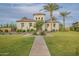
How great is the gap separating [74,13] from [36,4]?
420mm

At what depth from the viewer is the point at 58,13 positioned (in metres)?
2.97

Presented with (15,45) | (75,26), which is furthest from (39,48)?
(75,26)

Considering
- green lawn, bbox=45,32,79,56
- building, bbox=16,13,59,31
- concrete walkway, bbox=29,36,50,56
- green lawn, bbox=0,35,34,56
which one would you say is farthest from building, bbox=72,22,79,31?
green lawn, bbox=0,35,34,56

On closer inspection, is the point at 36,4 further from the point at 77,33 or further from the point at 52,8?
the point at 77,33

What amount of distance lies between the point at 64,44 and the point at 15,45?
0.53 metres

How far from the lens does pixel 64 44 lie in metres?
2.96

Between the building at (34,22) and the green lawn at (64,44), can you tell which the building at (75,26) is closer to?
the green lawn at (64,44)

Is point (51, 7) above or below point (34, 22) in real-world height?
above

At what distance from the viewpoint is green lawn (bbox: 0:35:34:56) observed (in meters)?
2.94

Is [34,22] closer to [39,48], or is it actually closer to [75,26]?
[39,48]

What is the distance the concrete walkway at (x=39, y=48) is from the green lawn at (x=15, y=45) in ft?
0.16

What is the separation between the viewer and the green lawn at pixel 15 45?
2941mm

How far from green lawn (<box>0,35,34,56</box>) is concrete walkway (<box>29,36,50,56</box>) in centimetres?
5

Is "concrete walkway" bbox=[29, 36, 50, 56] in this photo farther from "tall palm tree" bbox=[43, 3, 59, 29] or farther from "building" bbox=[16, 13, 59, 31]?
"tall palm tree" bbox=[43, 3, 59, 29]
